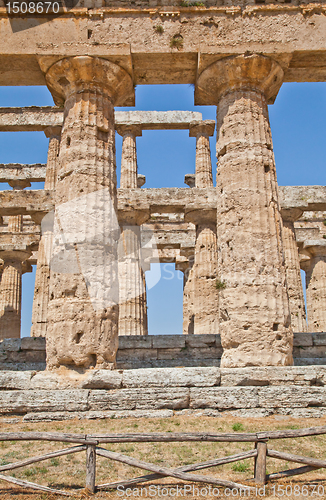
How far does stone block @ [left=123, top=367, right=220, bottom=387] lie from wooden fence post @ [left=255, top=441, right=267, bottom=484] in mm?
3149

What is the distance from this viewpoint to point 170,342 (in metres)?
12.7

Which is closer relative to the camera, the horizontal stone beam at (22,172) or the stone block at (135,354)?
the stone block at (135,354)

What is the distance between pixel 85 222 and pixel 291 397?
5.07 m

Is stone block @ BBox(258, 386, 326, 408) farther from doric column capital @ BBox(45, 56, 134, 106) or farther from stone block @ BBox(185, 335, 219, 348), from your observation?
doric column capital @ BBox(45, 56, 134, 106)

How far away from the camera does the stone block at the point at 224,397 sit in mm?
7707

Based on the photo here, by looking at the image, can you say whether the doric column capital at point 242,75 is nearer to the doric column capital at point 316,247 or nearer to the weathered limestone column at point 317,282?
the doric column capital at point 316,247

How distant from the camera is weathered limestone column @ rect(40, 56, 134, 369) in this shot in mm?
8477

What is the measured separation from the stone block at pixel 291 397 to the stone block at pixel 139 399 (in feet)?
4.48

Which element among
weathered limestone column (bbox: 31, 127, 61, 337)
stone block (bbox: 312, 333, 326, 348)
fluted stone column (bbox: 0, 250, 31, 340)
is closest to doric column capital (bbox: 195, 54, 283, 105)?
stone block (bbox: 312, 333, 326, 348)

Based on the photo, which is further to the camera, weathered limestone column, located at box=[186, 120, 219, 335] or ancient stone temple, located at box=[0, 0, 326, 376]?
weathered limestone column, located at box=[186, 120, 219, 335]

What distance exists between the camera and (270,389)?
7848 mm

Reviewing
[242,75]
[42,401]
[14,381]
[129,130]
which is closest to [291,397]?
[42,401]

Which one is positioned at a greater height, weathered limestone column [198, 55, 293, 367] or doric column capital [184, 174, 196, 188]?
doric column capital [184, 174, 196, 188]

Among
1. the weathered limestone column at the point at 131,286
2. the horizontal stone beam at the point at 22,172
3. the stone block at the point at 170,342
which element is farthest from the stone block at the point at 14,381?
the horizontal stone beam at the point at 22,172
